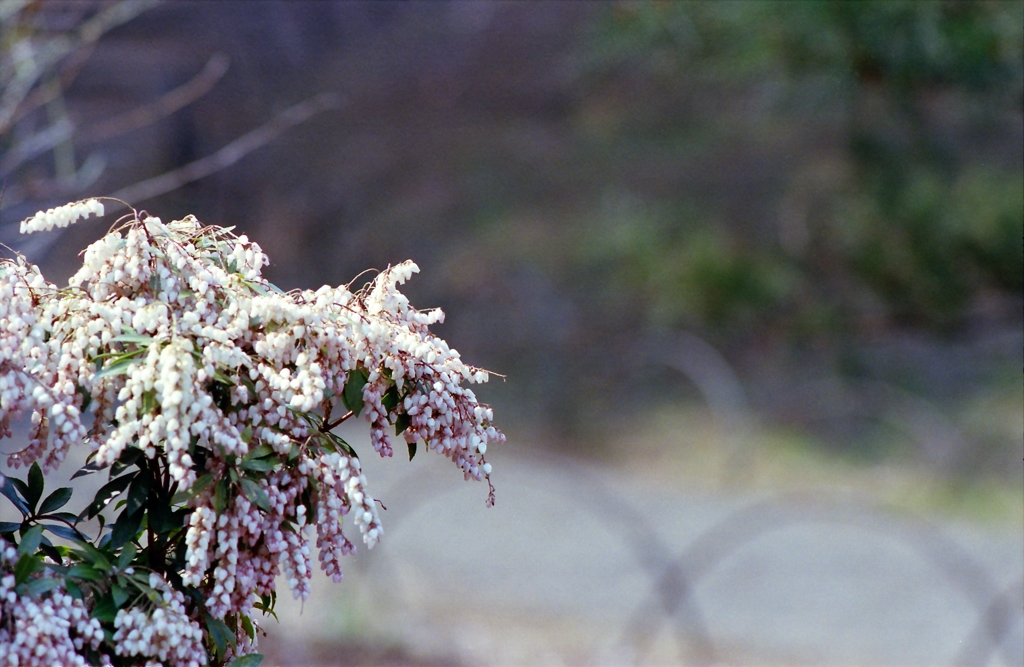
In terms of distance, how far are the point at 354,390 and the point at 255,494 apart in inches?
5.1

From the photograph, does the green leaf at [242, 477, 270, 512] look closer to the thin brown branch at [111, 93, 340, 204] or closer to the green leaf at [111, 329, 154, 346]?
the green leaf at [111, 329, 154, 346]

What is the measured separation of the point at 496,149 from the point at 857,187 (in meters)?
1.75

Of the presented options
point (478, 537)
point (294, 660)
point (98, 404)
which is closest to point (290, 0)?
point (478, 537)

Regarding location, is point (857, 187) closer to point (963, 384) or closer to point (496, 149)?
point (963, 384)

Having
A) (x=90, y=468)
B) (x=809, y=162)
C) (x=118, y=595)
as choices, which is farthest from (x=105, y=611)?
(x=809, y=162)

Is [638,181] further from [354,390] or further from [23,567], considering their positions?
[23,567]

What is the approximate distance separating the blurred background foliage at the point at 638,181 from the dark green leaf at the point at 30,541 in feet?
9.42

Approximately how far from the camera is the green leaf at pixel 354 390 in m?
0.74

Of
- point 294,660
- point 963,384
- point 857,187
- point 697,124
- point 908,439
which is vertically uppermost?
point 697,124

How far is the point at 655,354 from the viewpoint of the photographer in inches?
165

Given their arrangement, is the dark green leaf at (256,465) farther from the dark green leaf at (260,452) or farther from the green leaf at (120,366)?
the green leaf at (120,366)

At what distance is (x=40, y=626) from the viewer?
621 millimetres

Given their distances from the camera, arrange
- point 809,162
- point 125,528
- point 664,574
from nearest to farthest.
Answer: point 125,528 < point 664,574 < point 809,162

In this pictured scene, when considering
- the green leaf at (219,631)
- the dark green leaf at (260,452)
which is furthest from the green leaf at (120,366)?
the green leaf at (219,631)
